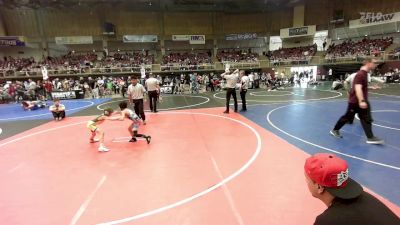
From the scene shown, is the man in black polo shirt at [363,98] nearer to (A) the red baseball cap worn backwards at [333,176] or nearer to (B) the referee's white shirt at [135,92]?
(A) the red baseball cap worn backwards at [333,176]

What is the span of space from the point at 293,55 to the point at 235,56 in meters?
7.47

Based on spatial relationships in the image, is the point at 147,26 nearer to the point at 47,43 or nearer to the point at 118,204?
the point at 47,43

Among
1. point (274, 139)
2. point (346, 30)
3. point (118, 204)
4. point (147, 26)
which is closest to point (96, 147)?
point (118, 204)

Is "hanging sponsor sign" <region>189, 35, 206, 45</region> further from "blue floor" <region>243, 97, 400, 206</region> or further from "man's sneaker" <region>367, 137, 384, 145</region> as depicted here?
"man's sneaker" <region>367, 137, 384, 145</region>

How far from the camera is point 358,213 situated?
1.41 meters

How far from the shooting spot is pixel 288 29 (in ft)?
118

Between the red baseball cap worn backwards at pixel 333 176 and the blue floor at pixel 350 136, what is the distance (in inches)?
121

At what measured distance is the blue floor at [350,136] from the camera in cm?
461

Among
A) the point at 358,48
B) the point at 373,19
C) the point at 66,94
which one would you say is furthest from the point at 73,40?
the point at 373,19

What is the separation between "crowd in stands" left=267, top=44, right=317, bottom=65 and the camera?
3198cm

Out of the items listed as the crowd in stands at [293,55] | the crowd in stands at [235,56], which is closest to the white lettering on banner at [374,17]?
the crowd in stands at [293,55]

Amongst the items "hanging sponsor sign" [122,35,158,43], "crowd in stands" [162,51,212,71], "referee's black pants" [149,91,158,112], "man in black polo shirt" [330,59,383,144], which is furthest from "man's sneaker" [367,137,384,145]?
"hanging sponsor sign" [122,35,158,43]

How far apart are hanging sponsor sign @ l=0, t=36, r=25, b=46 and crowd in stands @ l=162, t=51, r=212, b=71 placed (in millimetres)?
17531

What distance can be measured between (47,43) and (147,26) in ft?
43.5
